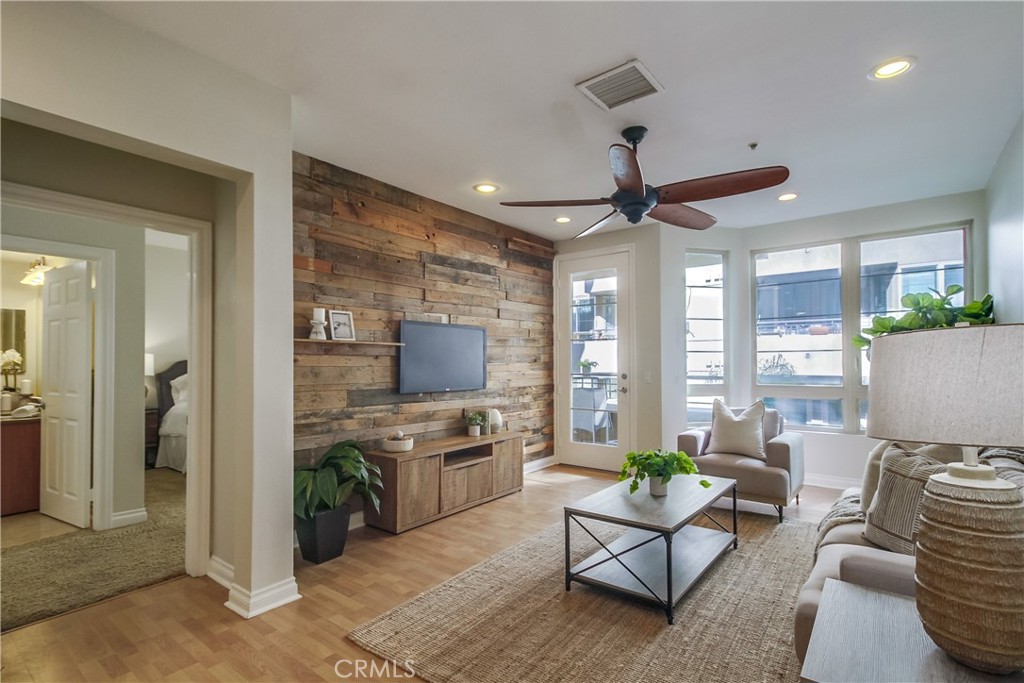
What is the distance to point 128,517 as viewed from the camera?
384cm

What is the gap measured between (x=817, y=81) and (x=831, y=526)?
7.18 ft

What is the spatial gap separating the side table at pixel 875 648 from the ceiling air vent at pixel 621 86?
225 centimetres

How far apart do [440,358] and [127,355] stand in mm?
2380

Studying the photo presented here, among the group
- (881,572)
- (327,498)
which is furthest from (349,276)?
(881,572)

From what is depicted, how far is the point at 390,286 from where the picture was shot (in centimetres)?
405

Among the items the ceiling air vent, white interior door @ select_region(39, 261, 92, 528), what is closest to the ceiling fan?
the ceiling air vent

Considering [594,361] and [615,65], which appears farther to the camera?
[594,361]

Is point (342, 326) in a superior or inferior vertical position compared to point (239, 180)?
inferior

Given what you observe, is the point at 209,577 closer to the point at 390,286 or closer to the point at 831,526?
the point at 390,286

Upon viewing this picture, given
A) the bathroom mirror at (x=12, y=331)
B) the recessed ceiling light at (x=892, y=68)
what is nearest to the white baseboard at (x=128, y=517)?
the bathroom mirror at (x=12, y=331)

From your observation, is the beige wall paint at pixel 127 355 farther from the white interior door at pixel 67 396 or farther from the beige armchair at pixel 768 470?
the beige armchair at pixel 768 470

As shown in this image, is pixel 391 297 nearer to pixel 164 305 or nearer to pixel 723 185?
pixel 723 185

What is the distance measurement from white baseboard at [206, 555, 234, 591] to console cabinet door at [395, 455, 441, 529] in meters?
1.08

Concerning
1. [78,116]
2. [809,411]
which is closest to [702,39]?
[78,116]
